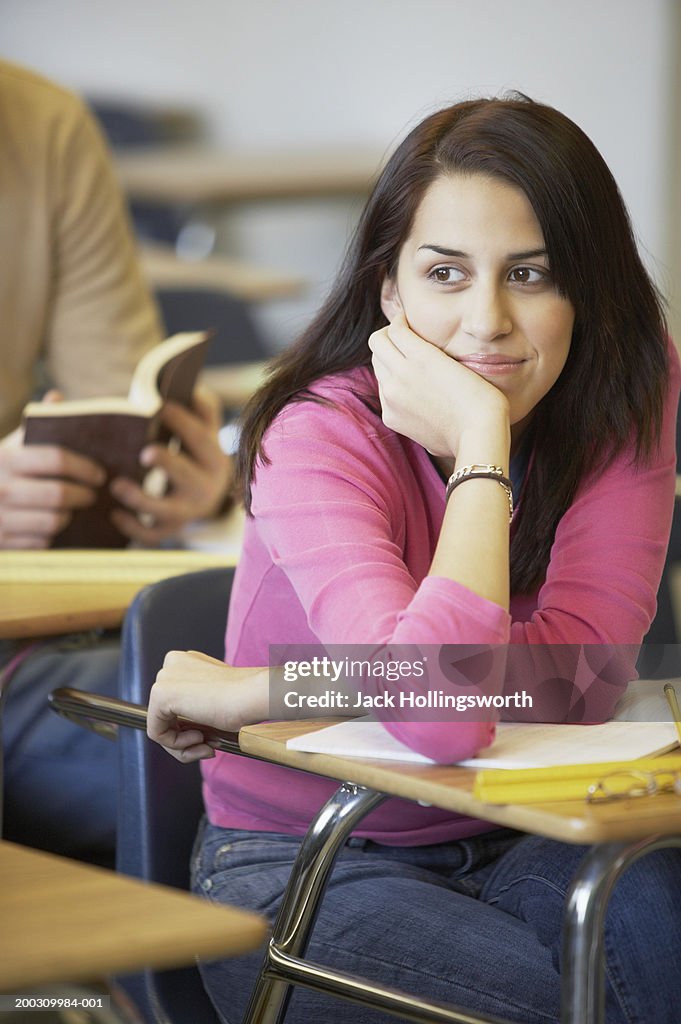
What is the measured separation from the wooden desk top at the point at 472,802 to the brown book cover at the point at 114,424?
Result: 30.4 inches

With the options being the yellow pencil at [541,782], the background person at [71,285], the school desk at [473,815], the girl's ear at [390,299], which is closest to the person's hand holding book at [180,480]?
the background person at [71,285]

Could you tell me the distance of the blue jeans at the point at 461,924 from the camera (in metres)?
1.04

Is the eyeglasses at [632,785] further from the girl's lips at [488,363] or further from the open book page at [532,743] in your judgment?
the girl's lips at [488,363]

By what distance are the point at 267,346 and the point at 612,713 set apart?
2.80 m

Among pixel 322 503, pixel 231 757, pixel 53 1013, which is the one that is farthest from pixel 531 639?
pixel 53 1013

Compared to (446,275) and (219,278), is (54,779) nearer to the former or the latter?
(446,275)

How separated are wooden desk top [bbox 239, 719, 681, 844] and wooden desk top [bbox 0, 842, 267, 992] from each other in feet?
0.64

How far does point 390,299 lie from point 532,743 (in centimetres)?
47

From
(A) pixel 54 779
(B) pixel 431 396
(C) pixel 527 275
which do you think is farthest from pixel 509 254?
(A) pixel 54 779

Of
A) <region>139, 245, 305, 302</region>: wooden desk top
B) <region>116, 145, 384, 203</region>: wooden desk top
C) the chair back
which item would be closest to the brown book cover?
the chair back

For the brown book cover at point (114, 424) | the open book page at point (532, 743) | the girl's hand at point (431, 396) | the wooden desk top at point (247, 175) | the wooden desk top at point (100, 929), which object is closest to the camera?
the wooden desk top at point (100, 929)

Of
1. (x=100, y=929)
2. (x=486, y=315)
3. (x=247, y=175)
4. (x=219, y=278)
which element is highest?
(x=486, y=315)

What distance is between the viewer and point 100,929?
0.67 m

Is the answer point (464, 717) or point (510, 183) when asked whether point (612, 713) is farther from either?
point (510, 183)
